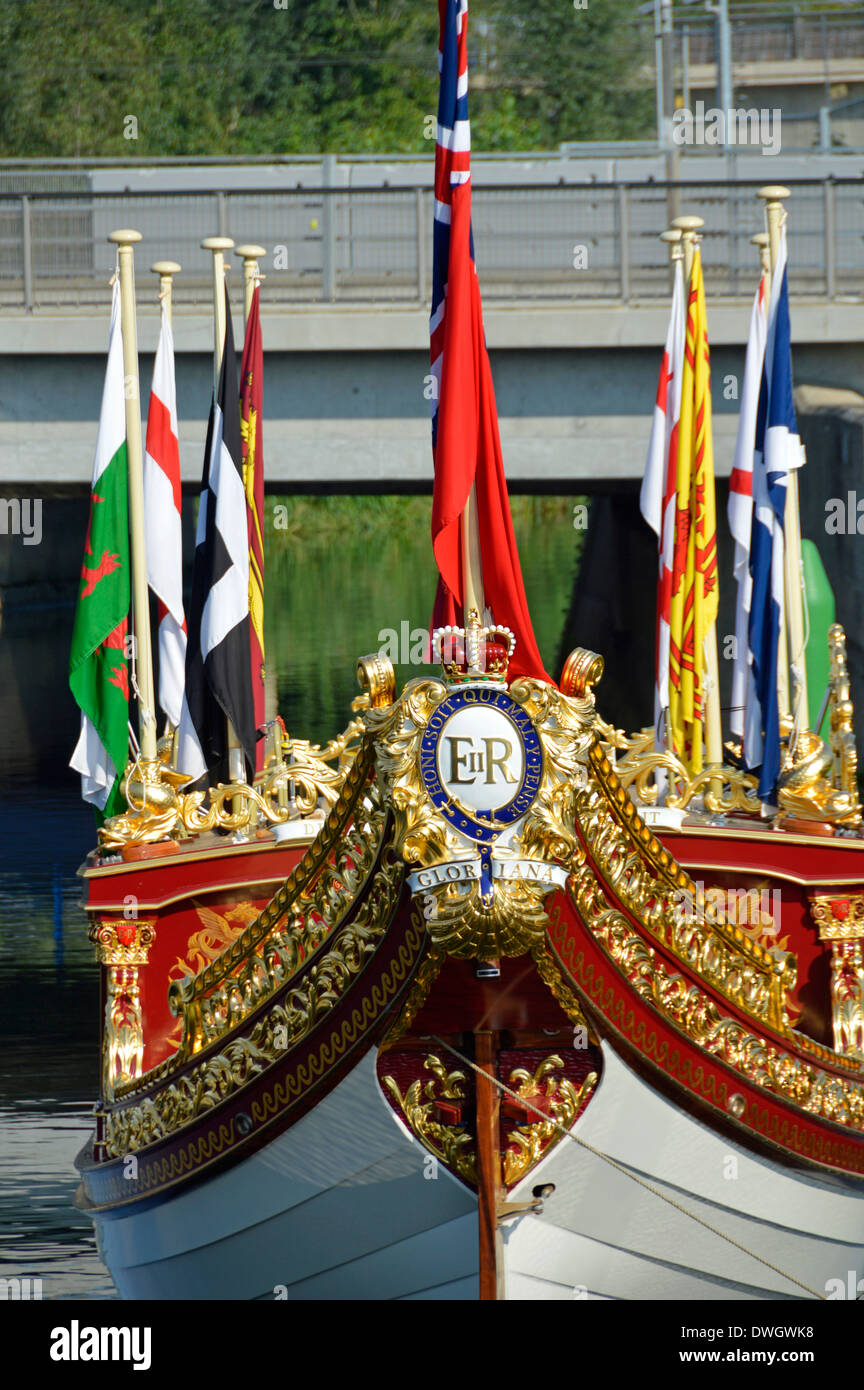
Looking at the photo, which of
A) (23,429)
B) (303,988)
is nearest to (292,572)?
(23,429)

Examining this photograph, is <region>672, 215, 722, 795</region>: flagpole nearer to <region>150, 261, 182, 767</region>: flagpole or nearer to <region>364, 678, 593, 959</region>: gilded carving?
<region>150, 261, 182, 767</region>: flagpole

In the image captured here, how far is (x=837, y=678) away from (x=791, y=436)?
6.16 ft

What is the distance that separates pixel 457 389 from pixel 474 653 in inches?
59.6

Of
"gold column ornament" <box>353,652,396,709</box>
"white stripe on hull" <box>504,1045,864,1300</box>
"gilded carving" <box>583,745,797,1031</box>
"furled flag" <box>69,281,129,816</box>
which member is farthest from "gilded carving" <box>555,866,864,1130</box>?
"furled flag" <box>69,281,129,816</box>

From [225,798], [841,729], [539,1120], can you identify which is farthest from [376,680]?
[841,729]

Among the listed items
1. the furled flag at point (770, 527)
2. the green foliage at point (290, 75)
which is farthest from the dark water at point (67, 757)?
the green foliage at point (290, 75)

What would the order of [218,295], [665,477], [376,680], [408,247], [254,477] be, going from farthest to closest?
[408,247], [665,477], [254,477], [218,295], [376,680]

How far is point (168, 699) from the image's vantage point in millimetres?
13453

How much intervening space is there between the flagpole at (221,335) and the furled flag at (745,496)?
3060 millimetres

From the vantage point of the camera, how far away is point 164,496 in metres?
13.2

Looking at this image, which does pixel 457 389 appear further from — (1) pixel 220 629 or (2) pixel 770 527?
(1) pixel 220 629

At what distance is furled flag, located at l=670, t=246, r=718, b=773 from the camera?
13852 millimetres

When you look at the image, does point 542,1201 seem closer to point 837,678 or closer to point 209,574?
point 837,678

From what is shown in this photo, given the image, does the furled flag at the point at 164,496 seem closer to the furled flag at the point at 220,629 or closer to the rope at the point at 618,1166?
the furled flag at the point at 220,629
